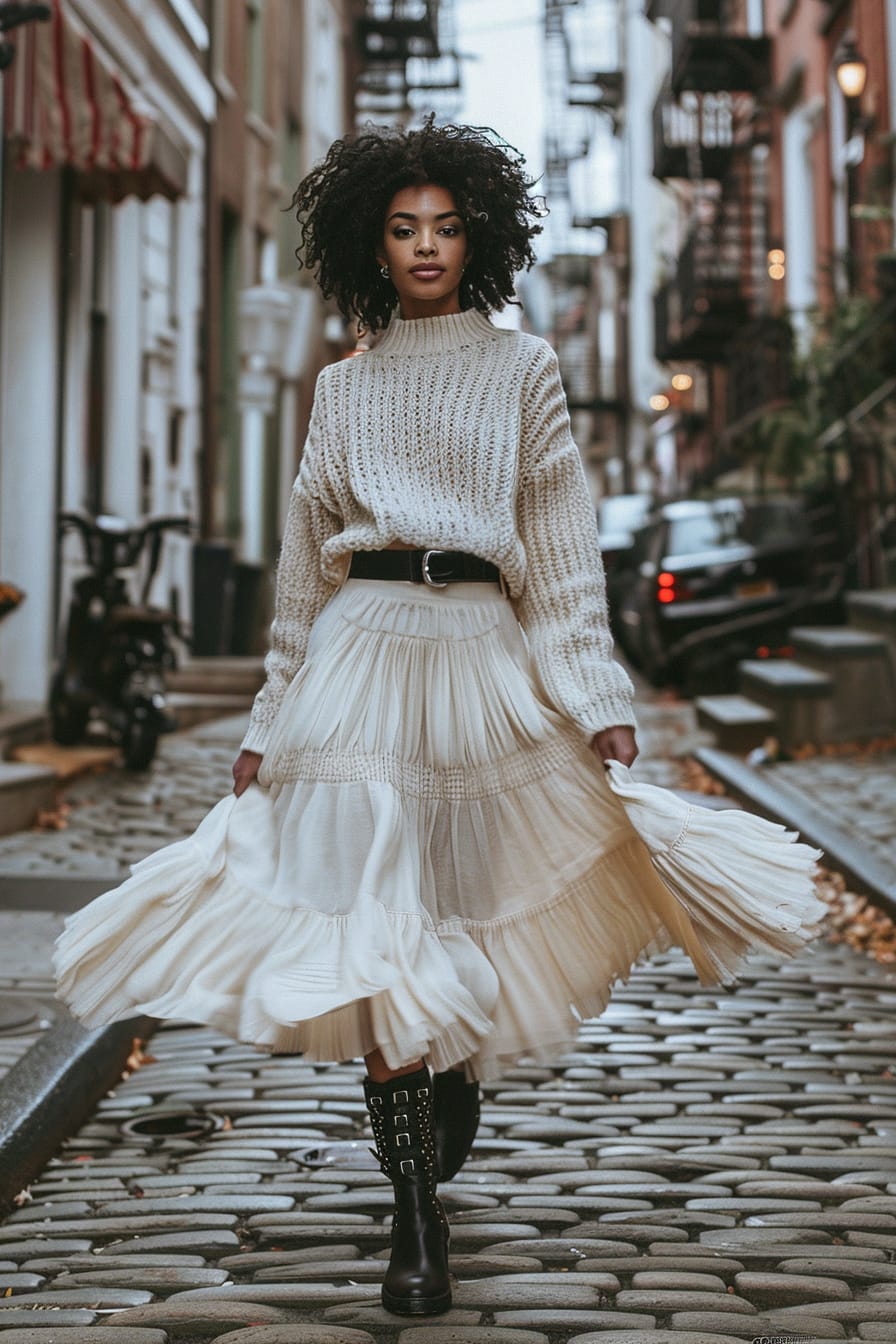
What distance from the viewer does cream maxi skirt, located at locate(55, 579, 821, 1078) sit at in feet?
Answer: 9.70

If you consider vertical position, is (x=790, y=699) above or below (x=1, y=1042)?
above

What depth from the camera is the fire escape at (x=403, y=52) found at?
102 ft

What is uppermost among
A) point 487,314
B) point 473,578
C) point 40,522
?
point 40,522

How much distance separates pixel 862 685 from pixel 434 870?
8.26 meters

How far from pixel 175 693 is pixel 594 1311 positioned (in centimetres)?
1127

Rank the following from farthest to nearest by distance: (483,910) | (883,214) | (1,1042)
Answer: (883,214), (1,1042), (483,910)

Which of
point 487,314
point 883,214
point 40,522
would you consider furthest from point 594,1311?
point 883,214

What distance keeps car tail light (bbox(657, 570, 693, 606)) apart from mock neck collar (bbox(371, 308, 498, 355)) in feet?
38.1

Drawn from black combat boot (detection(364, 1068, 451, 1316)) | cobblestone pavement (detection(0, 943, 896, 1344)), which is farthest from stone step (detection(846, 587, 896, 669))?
black combat boot (detection(364, 1068, 451, 1316))

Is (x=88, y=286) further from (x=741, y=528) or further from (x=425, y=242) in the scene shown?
(x=425, y=242)

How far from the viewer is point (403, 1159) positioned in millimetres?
3029

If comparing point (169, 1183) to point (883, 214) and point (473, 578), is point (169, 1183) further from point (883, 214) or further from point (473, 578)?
point (883, 214)

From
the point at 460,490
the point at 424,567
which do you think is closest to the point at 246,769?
the point at 424,567

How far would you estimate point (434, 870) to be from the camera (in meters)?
3.20
